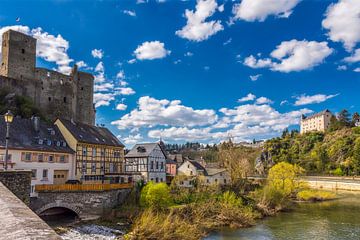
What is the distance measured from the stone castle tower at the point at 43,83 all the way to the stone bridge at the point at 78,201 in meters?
31.5

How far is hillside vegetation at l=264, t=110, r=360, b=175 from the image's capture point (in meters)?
79.2

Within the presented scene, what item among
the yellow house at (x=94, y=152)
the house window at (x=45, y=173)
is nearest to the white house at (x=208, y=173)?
the yellow house at (x=94, y=152)

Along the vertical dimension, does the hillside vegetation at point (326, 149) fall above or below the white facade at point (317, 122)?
below

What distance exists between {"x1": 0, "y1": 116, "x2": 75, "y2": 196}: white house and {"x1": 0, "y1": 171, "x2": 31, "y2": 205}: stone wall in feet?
55.7

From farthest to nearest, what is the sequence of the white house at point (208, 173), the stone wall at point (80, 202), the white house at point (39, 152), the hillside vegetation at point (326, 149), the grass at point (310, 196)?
the hillside vegetation at point (326, 149)
the white house at point (208, 173)
the grass at point (310, 196)
the white house at point (39, 152)
the stone wall at point (80, 202)

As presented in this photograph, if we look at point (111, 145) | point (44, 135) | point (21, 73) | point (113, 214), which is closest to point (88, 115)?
point (21, 73)

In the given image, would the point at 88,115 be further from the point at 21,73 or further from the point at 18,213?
the point at 18,213

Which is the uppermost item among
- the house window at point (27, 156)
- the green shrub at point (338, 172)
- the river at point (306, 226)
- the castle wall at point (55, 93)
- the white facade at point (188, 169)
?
the castle wall at point (55, 93)

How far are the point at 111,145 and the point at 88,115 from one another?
28.4 m

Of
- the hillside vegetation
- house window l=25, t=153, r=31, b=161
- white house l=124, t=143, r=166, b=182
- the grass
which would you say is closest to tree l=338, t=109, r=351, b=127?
the hillside vegetation

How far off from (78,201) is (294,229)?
17805 millimetres

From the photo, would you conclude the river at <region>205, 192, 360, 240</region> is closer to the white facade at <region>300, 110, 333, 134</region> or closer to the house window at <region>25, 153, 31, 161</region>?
the house window at <region>25, 153, 31, 161</region>

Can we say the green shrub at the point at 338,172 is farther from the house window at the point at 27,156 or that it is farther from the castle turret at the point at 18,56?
the house window at the point at 27,156

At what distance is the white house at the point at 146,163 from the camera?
130 ft
